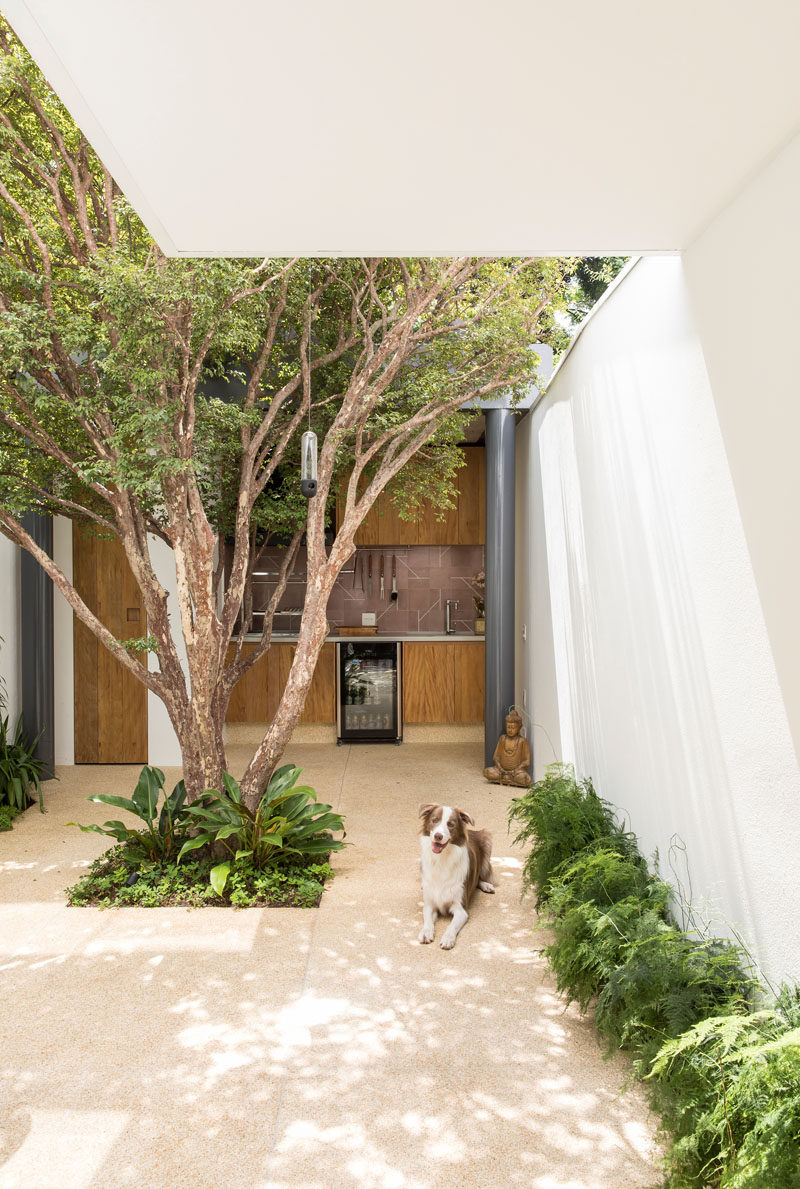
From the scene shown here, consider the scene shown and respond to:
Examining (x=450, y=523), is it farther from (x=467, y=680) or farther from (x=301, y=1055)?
(x=301, y=1055)

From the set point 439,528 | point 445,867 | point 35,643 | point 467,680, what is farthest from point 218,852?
point 439,528

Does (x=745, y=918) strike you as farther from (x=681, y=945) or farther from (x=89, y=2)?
(x=89, y=2)

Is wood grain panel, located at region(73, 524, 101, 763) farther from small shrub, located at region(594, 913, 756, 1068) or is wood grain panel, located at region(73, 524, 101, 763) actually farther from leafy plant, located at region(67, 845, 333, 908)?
small shrub, located at region(594, 913, 756, 1068)

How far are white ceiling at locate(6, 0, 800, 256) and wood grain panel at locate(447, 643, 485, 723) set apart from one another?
5456 mm

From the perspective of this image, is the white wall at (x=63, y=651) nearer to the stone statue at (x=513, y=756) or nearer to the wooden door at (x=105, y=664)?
the wooden door at (x=105, y=664)

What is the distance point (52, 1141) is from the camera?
2318mm

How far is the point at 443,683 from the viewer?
26.0 feet

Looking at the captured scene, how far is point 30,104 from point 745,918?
5.02 meters

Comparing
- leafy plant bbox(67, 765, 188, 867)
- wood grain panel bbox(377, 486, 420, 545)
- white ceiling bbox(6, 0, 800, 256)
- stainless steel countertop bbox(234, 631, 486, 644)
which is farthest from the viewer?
wood grain panel bbox(377, 486, 420, 545)

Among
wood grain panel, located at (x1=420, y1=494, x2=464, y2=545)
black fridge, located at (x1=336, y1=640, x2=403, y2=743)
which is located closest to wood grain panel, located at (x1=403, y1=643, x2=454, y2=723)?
black fridge, located at (x1=336, y1=640, x2=403, y2=743)

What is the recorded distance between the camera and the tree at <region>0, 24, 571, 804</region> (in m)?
4.08

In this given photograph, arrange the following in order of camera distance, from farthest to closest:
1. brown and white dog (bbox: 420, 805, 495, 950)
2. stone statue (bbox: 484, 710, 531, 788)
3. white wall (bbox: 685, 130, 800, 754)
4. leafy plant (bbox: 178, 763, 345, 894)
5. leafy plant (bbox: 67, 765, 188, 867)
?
stone statue (bbox: 484, 710, 531, 788) → leafy plant (bbox: 67, 765, 188, 867) → leafy plant (bbox: 178, 763, 345, 894) → brown and white dog (bbox: 420, 805, 495, 950) → white wall (bbox: 685, 130, 800, 754)

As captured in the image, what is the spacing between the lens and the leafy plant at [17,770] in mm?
5605

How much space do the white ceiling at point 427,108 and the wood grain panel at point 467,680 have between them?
5.46m
